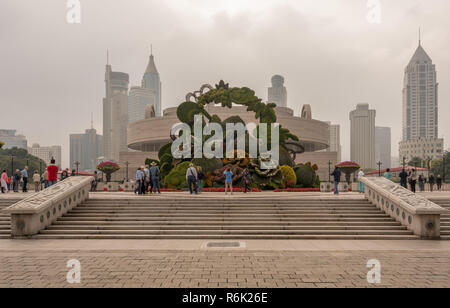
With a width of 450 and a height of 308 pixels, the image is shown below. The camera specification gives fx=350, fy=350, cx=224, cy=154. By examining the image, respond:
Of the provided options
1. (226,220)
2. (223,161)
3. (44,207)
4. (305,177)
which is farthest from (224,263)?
(305,177)

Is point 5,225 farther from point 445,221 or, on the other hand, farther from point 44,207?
point 445,221

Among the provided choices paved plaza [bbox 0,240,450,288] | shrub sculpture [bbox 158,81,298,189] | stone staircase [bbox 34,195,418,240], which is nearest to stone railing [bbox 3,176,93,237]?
stone staircase [bbox 34,195,418,240]

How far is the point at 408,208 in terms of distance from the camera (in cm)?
1160

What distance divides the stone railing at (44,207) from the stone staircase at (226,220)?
0.28 meters

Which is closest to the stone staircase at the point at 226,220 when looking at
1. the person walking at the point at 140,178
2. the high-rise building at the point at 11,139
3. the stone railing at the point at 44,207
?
the stone railing at the point at 44,207

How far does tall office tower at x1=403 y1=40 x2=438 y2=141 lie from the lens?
186 metres

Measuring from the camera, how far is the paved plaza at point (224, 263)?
6418mm

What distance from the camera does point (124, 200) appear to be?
14508 mm

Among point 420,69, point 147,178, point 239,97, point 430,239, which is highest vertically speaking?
point 420,69

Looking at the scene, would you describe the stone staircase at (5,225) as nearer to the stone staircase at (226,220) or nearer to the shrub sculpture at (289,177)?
the stone staircase at (226,220)

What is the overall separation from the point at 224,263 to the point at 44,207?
7.15 m
